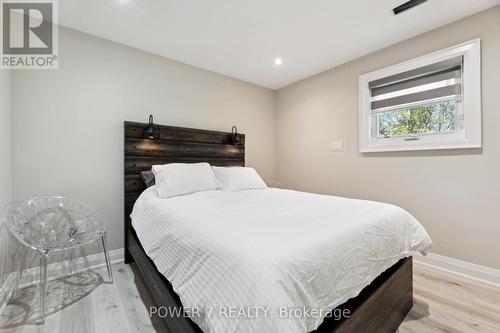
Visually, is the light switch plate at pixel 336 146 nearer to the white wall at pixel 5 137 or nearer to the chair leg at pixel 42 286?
the chair leg at pixel 42 286

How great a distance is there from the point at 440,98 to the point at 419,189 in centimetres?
97

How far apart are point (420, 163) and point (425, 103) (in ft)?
2.13

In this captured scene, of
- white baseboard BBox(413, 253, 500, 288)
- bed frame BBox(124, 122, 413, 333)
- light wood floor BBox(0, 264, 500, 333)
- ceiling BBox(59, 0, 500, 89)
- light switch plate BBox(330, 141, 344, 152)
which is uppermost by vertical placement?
ceiling BBox(59, 0, 500, 89)

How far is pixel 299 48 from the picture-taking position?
2.70m

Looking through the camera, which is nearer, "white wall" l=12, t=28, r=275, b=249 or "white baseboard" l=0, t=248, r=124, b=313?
"white baseboard" l=0, t=248, r=124, b=313

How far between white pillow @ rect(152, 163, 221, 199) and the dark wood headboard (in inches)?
10.5

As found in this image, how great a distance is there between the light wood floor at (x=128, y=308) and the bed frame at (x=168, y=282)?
0.52 feet

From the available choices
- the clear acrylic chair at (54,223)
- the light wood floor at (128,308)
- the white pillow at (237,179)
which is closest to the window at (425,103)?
the light wood floor at (128,308)

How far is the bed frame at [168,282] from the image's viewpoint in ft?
3.83

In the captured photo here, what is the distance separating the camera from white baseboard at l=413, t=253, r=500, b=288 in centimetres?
202

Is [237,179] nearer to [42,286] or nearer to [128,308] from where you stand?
[128,308]

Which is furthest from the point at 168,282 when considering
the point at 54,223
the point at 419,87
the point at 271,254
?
the point at 419,87

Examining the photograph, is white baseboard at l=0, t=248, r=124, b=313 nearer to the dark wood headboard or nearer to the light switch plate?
the dark wood headboard

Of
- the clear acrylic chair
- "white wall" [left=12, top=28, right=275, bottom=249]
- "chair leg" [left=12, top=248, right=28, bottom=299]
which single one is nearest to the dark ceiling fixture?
"white wall" [left=12, top=28, right=275, bottom=249]
